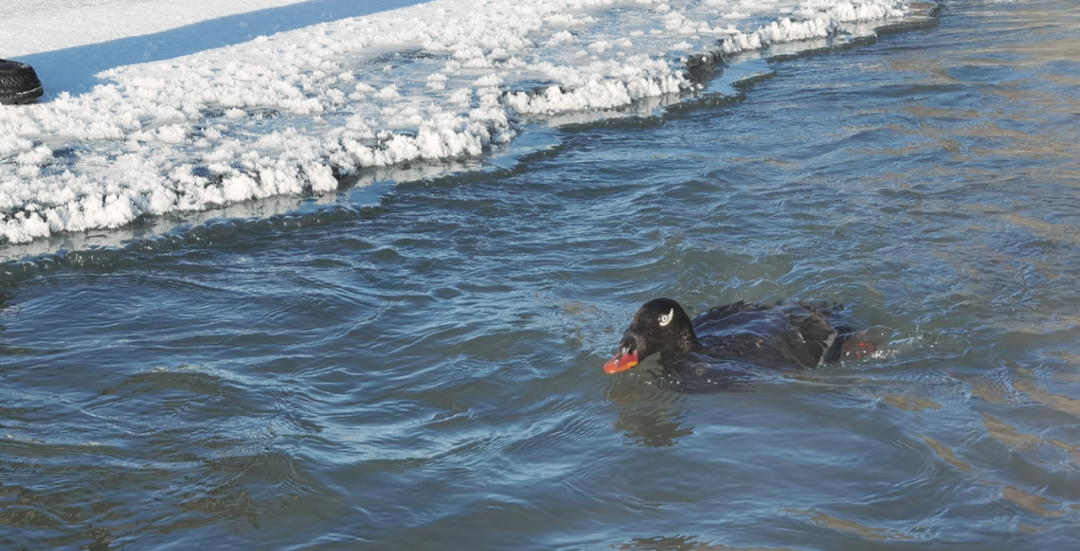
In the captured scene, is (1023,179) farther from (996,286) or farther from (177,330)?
(177,330)

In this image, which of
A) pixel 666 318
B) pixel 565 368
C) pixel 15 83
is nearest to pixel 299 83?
pixel 15 83

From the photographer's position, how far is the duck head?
17.8ft

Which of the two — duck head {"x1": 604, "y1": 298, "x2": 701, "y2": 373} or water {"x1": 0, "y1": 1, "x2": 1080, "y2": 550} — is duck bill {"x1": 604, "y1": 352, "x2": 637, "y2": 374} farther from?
water {"x1": 0, "y1": 1, "x2": 1080, "y2": 550}

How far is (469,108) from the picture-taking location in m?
11.0

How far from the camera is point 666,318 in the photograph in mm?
5543

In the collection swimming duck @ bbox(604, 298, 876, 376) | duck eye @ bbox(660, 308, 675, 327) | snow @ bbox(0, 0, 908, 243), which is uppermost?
snow @ bbox(0, 0, 908, 243)

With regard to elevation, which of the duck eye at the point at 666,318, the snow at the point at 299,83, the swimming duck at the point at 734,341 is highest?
the snow at the point at 299,83

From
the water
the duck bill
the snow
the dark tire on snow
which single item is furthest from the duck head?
the dark tire on snow

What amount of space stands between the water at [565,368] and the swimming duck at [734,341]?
19cm

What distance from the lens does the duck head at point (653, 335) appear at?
5.44 m

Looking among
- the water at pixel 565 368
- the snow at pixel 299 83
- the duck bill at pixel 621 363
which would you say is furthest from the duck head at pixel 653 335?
the snow at pixel 299 83

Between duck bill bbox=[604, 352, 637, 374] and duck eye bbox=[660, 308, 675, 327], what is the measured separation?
0.81 feet

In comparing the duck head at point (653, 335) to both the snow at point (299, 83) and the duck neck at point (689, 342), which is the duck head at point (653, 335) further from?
the snow at point (299, 83)

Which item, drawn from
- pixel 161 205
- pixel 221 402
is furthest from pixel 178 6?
pixel 221 402
